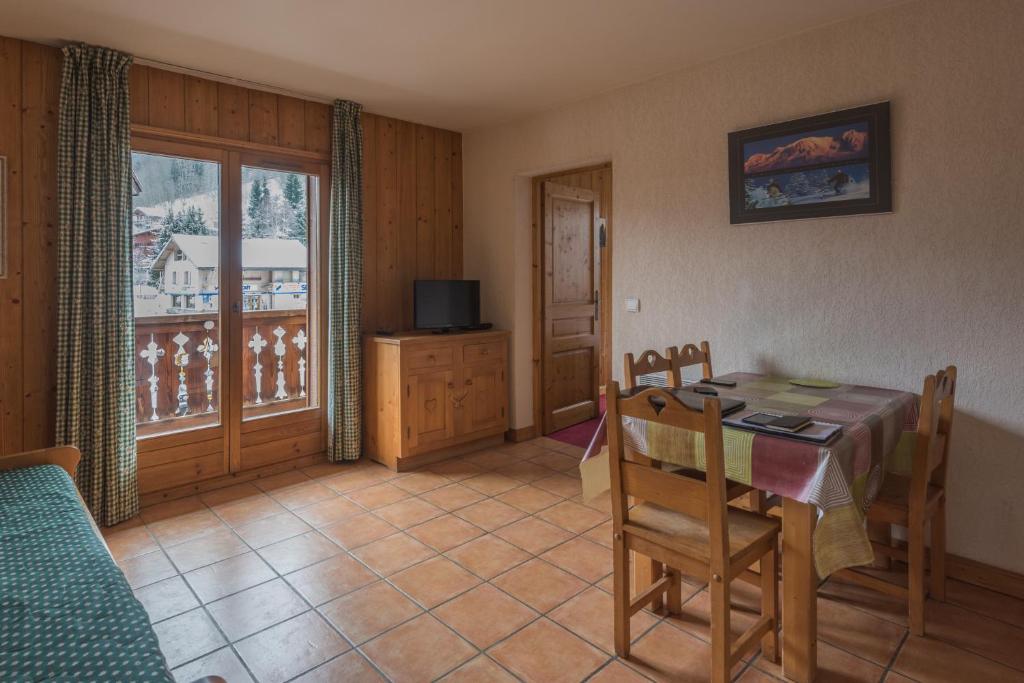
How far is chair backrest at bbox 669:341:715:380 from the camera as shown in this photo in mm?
2879

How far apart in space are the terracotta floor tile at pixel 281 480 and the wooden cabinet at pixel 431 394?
54 centimetres

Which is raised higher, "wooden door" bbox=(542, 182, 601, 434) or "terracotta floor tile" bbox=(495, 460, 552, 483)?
"wooden door" bbox=(542, 182, 601, 434)

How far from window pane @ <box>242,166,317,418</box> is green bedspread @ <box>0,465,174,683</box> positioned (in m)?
1.98

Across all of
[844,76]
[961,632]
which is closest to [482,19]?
[844,76]

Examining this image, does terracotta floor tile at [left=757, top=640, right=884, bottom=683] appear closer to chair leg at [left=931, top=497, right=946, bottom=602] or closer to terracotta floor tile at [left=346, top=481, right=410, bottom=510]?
chair leg at [left=931, top=497, right=946, bottom=602]

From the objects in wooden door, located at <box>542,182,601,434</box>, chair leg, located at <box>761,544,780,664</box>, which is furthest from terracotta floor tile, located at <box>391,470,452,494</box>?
chair leg, located at <box>761,544,780,664</box>

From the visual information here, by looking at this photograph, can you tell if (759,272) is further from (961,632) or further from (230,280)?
(230,280)

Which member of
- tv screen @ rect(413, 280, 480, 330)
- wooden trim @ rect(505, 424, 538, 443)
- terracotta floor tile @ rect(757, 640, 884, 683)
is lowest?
terracotta floor tile @ rect(757, 640, 884, 683)

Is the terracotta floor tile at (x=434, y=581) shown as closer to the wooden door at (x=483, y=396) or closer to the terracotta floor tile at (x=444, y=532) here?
the terracotta floor tile at (x=444, y=532)

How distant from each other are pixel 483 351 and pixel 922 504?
9.57 feet

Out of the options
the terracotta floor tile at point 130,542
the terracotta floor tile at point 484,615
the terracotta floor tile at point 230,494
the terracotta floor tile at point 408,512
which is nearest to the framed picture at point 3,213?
the terracotta floor tile at point 130,542

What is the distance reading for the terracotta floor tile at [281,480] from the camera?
370 centimetres

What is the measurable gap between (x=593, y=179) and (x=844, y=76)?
11.7 feet

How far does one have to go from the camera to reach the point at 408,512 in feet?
10.7
